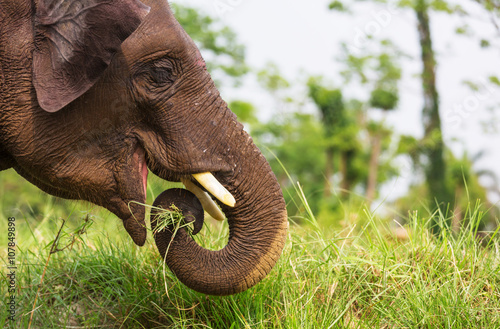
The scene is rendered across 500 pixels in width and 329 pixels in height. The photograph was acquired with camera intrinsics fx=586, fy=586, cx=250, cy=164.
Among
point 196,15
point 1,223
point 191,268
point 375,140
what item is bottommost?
point 375,140

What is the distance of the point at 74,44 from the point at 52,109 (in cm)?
33

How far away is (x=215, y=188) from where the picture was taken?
295cm

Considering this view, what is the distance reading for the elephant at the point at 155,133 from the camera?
9.78ft

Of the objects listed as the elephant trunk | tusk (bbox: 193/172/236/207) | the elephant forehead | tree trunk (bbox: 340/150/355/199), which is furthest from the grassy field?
tree trunk (bbox: 340/150/355/199)

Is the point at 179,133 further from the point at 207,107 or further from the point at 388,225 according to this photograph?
the point at 388,225

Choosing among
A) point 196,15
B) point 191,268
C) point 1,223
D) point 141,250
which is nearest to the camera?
point 191,268

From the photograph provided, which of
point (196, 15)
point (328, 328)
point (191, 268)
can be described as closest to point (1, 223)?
point (191, 268)

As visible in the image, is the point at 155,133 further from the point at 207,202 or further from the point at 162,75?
the point at 207,202

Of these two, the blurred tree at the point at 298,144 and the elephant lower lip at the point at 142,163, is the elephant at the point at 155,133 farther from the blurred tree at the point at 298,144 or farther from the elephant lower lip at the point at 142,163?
the blurred tree at the point at 298,144

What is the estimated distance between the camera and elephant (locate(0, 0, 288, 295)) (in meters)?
2.98

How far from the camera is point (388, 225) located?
13.9 ft

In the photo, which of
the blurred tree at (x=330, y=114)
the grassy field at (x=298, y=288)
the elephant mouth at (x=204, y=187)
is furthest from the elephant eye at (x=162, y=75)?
the blurred tree at (x=330, y=114)

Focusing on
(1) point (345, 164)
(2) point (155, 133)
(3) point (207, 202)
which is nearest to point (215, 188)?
(3) point (207, 202)

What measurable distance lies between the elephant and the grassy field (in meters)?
0.39
